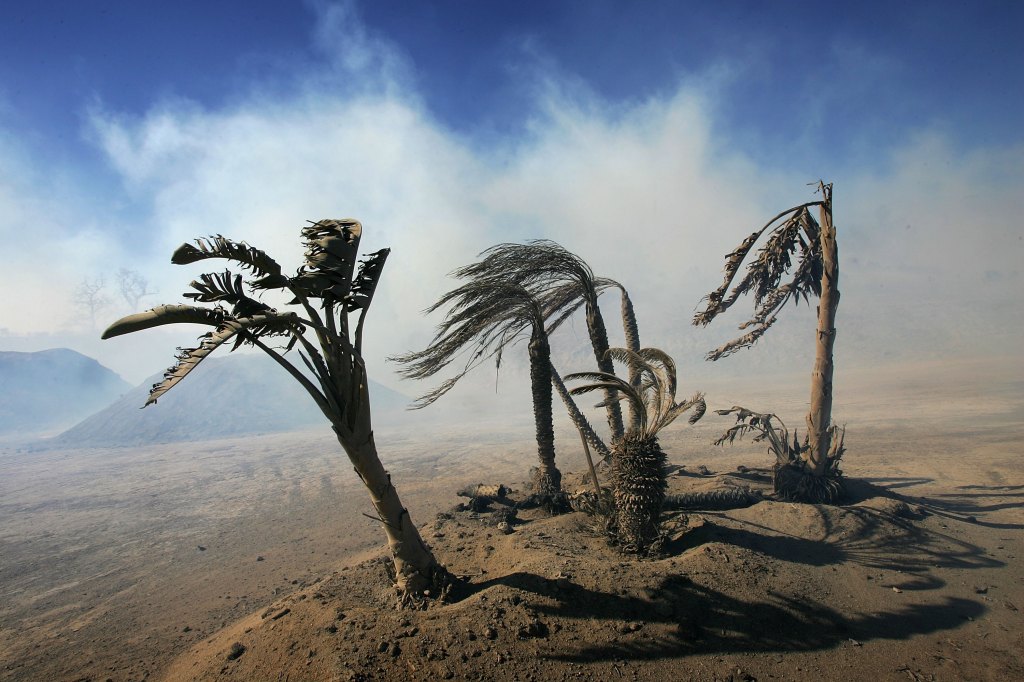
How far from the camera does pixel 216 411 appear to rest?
206 ft

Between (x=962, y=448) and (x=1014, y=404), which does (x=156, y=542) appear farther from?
(x=1014, y=404)

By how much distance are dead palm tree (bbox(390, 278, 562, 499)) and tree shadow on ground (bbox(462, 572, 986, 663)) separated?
14.0ft

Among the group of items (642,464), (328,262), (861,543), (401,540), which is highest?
(328,262)

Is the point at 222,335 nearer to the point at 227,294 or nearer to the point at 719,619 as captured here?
the point at 227,294

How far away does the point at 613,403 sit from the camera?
9.52m

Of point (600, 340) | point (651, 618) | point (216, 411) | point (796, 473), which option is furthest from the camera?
point (216, 411)

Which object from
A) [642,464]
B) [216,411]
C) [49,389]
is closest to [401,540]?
[642,464]

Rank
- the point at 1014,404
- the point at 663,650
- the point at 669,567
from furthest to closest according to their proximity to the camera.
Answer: the point at 1014,404 → the point at 669,567 → the point at 663,650

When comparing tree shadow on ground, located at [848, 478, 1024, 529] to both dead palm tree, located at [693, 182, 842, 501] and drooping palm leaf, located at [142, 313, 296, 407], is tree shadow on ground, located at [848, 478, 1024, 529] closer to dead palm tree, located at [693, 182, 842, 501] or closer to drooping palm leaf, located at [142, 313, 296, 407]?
dead palm tree, located at [693, 182, 842, 501]

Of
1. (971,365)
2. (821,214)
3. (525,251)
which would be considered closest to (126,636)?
(525,251)

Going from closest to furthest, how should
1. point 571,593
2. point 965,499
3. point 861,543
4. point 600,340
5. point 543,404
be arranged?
1. point 571,593
2. point 861,543
3. point 600,340
4. point 543,404
5. point 965,499

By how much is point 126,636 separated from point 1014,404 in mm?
36813

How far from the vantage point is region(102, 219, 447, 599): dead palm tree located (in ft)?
14.2

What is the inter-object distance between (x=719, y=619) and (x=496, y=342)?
659 centimetres
